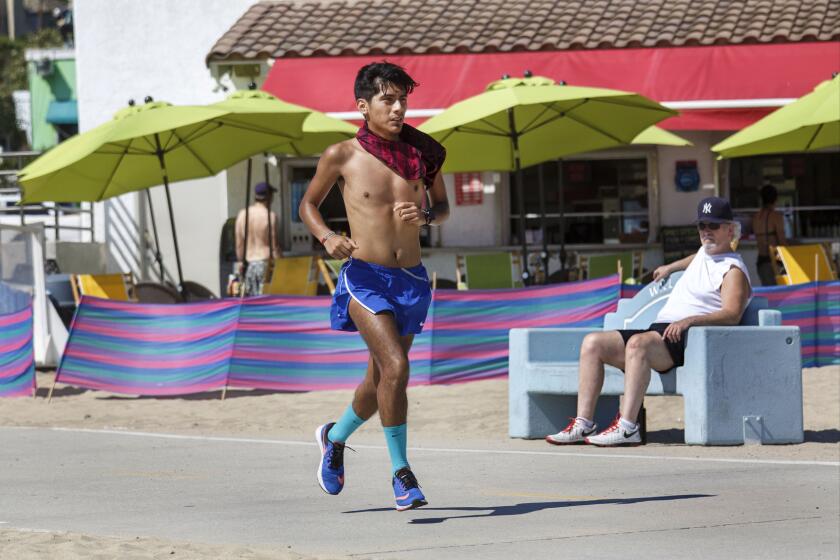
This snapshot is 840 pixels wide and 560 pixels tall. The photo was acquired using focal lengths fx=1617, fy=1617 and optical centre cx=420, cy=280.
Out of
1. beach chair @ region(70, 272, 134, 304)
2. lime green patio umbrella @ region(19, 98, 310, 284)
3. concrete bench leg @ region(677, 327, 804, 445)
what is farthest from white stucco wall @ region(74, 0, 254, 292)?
concrete bench leg @ region(677, 327, 804, 445)

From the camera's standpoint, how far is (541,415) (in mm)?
10219

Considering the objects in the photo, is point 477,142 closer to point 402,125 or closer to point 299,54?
point 299,54

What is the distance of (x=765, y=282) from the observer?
1686 centimetres

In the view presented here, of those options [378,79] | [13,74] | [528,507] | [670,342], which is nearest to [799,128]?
[670,342]

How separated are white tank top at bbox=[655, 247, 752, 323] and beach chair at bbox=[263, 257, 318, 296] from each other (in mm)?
7217

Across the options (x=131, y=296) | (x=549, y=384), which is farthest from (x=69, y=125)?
(x=549, y=384)

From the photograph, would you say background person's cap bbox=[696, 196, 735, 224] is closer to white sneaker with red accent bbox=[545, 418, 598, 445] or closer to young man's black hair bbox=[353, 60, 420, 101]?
white sneaker with red accent bbox=[545, 418, 598, 445]

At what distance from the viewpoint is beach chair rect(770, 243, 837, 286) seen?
15279 mm

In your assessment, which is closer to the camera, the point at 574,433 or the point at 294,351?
→ the point at 574,433

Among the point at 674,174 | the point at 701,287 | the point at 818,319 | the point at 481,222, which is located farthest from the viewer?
the point at 481,222

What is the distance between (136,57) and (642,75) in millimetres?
7166

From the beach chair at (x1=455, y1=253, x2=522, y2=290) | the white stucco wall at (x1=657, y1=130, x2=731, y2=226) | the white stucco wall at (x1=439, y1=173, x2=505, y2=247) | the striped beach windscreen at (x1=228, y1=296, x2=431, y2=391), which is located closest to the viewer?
the striped beach windscreen at (x1=228, y1=296, x2=431, y2=391)

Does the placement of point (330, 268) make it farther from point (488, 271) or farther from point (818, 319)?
point (818, 319)

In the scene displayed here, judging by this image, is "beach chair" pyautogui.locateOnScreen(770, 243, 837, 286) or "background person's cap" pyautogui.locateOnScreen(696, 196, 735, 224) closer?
"background person's cap" pyautogui.locateOnScreen(696, 196, 735, 224)
